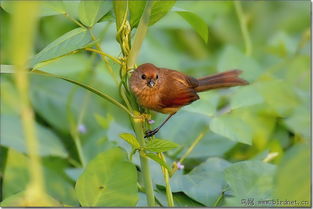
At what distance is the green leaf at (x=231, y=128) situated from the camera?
5.91 feet

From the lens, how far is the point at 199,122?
217cm

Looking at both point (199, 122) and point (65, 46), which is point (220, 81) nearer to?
point (199, 122)

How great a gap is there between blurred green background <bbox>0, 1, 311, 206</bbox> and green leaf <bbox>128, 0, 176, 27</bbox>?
4.4 inches

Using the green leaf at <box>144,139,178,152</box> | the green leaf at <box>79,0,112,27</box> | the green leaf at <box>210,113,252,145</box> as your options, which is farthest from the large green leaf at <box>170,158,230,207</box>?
the green leaf at <box>79,0,112,27</box>

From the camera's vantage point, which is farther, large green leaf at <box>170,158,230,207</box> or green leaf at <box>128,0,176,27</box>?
large green leaf at <box>170,158,230,207</box>

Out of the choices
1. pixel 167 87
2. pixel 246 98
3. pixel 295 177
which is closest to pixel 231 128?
pixel 246 98

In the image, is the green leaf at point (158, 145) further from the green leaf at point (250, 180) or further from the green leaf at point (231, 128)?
the green leaf at point (231, 128)

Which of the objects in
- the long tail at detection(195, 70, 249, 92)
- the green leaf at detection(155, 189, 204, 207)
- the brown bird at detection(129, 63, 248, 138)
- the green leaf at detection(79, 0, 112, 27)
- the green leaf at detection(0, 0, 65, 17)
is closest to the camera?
the green leaf at detection(79, 0, 112, 27)

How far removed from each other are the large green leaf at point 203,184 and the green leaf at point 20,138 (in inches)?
24.5

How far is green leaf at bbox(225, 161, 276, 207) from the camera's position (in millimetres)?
1491

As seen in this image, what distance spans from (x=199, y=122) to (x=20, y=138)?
0.72 metres

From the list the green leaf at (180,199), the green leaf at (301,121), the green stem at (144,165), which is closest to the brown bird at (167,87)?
the green leaf at (180,199)

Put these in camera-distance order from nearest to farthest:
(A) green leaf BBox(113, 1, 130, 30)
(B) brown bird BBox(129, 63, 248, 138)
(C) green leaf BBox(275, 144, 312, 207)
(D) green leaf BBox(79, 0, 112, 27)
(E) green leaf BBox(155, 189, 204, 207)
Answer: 1. (C) green leaf BBox(275, 144, 312, 207)
2. (A) green leaf BBox(113, 1, 130, 30)
3. (D) green leaf BBox(79, 0, 112, 27)
4. (E) green leaf BBox(155, 189, 204, 207)
5. (B) brown bird BBox(129, 63, 248, 138)

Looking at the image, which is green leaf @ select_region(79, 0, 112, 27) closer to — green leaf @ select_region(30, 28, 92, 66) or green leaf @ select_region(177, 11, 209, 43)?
green leaf @ select_region(30, 28, 92, 66)
